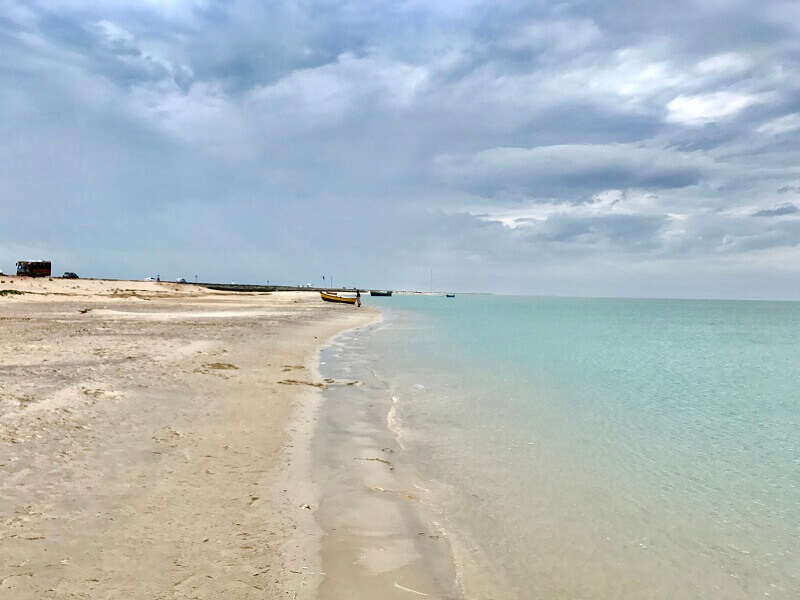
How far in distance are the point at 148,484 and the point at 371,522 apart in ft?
10.2

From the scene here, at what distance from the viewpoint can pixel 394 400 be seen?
549 inches

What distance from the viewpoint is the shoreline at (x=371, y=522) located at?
4863 millimetres

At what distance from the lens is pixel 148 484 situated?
21.3 ft

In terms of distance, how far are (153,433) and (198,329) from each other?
19584 millimetres

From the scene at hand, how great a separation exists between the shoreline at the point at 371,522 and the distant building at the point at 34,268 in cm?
10138

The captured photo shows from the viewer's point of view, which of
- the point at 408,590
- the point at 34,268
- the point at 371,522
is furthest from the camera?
the point at 34,268

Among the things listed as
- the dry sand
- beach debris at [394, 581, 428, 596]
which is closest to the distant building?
the dry sand

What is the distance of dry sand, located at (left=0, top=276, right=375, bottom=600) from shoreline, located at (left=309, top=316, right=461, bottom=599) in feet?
0.95

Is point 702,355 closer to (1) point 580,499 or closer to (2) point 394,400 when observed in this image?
(2) point 394,400

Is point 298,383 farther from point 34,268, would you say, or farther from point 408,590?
point 34,268

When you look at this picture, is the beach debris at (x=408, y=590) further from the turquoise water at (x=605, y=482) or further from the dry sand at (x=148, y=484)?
the dry sand at (x=148, y=484)

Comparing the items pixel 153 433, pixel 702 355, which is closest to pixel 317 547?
pixel 153 433

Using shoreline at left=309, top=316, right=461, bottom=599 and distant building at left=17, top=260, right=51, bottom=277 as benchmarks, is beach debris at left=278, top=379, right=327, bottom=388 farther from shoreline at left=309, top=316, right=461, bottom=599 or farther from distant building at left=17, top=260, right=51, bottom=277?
distant building at left=17, top=260, right=51, bottom=277

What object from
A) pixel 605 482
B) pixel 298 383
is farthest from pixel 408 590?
pixel 298 383
